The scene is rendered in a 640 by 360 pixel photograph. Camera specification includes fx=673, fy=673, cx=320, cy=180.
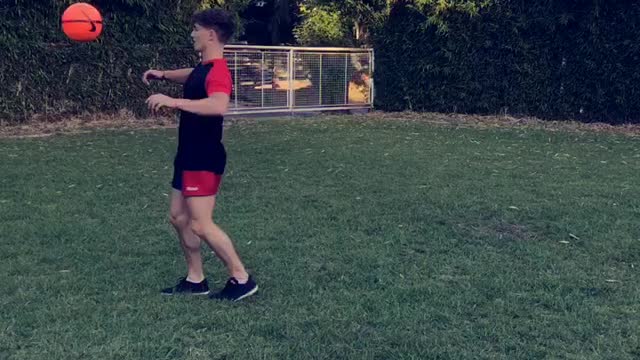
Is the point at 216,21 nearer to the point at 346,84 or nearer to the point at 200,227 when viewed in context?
the point at 200,227

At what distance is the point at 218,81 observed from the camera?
12.0ft

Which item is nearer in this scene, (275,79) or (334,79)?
(275,79)

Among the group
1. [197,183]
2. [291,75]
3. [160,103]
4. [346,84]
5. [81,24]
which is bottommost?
[197,183]

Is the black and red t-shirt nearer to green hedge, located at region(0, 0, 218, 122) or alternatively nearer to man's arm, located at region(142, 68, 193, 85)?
man's arm, located at region(142, 68, 193, 85)

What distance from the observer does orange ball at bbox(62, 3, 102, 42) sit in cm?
647

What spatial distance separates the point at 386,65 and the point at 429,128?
3729 mm


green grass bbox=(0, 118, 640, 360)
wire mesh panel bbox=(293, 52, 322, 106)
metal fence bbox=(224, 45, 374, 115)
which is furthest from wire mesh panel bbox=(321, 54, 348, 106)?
green grass bbox=(0, 118, 640, 360)

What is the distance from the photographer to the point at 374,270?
4.50 meters

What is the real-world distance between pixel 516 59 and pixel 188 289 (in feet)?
40.4

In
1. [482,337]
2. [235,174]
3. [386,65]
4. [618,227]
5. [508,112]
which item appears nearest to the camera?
[482,337]

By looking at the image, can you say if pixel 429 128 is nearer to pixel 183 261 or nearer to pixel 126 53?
pixel 126 53

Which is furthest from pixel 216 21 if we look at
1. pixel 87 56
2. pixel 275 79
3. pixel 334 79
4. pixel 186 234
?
pixel 334 79

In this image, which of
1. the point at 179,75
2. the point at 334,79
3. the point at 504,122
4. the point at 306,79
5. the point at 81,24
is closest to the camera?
the point at 179,75

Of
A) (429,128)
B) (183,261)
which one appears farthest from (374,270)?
(429,128)
